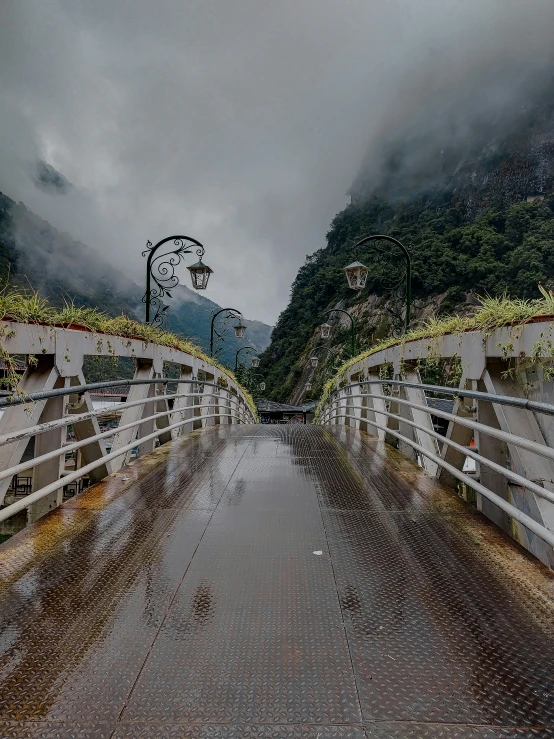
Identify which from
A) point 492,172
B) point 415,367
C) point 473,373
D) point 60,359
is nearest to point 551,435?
point 473,373

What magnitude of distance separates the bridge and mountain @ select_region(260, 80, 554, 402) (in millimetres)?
28753

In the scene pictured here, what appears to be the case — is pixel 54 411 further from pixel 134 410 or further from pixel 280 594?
pixel 280 594

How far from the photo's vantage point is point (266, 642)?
1.88 metres

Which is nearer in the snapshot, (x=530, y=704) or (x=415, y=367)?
(x=530, y=704)

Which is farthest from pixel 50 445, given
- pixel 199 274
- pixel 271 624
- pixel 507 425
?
pixel 199 274

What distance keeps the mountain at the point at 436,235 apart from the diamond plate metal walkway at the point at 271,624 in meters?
29.5

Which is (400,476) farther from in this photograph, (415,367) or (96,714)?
(96,714)

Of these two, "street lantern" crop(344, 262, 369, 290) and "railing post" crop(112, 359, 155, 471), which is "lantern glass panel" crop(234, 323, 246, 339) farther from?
"railing post" crop(112, 359, 155, 471)

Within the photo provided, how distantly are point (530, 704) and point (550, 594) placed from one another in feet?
2.68

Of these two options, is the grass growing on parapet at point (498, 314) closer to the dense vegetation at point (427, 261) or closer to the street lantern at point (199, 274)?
the street lantern at point (199, 274)

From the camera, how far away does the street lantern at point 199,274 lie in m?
9.68

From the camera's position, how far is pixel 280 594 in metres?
2.25

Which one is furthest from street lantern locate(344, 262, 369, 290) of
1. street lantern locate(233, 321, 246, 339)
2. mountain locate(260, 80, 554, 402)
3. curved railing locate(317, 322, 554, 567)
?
mountain locate(260, 80, 554, 402)

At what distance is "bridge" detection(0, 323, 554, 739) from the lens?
5.02 feet
